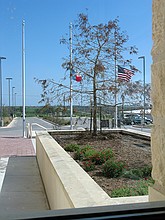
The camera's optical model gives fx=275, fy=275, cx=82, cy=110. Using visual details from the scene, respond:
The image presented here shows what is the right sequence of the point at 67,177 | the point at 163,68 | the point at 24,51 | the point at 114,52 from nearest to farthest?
the point at 163,68 < the point at 67,177 < the point at 114,52 < the point at 24,51

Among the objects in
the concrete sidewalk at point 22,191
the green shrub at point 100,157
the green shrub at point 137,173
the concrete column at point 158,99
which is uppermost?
the concrete column at point 158,99

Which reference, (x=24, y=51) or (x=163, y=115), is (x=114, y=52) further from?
(x=24, y=51)

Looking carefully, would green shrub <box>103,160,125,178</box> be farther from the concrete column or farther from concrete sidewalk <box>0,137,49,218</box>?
the concrete column

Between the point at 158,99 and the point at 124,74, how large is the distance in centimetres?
854

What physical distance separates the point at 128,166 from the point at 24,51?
552 inches

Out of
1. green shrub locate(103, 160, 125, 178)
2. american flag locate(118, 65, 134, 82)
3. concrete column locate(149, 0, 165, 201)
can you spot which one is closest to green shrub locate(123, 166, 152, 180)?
green shrub locate(103, 160, 125, 178)

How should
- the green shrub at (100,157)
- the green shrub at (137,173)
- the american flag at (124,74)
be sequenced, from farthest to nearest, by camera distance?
1. the american flag at (124,74)
2. the green shrub at (100,157)
3. the green shrub at (137,173)

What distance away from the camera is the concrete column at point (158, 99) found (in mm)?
1343

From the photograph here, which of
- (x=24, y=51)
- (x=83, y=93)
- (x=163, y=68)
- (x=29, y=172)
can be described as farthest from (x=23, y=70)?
(x=163, y=68)

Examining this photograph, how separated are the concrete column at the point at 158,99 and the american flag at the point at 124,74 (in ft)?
25.8

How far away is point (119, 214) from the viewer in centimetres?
106

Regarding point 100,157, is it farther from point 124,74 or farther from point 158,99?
point 124,74

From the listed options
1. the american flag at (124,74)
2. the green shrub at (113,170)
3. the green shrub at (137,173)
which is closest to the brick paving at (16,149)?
the american flag at (124,74)

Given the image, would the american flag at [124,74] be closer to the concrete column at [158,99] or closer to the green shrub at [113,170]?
the green shrub at [113,170]
